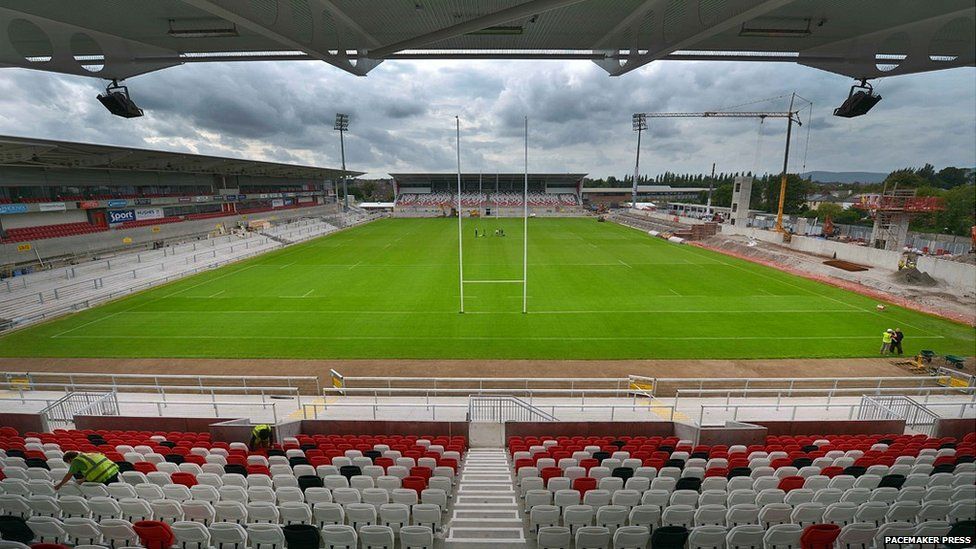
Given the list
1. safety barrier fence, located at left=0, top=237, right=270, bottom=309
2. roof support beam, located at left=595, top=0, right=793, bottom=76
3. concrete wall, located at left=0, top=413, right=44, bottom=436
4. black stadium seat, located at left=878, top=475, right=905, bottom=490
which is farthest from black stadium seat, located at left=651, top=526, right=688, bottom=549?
safety barrier fence, located at left=0, top=237, right=270, bottom=309

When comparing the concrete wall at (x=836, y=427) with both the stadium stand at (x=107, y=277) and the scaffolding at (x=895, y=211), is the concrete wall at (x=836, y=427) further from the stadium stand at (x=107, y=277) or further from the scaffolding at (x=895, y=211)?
the stadium stand at (x=107, y=277)

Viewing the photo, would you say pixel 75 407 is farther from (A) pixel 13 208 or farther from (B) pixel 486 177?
(B) pixel 486 177

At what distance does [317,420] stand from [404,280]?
21.5 meters

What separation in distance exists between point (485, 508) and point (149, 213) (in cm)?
5360

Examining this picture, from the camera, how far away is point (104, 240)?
37562 millimetres

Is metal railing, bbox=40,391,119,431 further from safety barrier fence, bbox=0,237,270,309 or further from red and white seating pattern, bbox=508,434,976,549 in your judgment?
safety barrier fence, bbox=0,237,270,309

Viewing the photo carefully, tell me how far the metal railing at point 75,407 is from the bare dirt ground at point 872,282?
36.8m

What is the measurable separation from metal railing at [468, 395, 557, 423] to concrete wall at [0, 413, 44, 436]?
10221mm

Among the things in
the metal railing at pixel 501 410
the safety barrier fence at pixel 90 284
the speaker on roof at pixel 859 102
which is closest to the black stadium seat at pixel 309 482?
the metal railing at pixel 501 410

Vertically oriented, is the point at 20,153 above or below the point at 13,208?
above

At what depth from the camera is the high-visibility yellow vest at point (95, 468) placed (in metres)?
5.91

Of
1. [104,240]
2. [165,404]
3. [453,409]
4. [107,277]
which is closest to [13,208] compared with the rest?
[104,240]

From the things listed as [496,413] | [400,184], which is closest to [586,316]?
[496,413]

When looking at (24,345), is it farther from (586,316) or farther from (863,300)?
(863,300)
